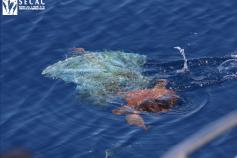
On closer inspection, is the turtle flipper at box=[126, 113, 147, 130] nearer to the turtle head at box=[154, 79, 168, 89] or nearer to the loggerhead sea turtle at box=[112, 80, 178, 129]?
the loggerhead sea turtle at box=[112, 80, 178, 129]

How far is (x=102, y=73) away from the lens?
41.0 feet

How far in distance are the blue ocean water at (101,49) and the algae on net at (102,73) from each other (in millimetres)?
252

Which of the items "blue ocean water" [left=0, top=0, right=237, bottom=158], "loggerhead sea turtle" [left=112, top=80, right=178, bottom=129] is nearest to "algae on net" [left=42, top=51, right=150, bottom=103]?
"blue ocean water" [left=0, top=0, right=237, bottom=158]

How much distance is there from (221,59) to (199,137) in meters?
10.8

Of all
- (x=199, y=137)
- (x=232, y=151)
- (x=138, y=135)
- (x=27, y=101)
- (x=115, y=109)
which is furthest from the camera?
(x=27, y=101)

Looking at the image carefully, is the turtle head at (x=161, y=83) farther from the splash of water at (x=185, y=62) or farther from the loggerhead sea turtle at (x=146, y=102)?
the splash of water at (x=185, y=62)

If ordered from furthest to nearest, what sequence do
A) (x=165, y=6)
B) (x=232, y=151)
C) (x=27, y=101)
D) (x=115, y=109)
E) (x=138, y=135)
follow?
(x=165, y=6), (x=27, y=101), (x=115, y=109), (x=138, y=135), (x=232, y=151)

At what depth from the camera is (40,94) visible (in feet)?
39.0

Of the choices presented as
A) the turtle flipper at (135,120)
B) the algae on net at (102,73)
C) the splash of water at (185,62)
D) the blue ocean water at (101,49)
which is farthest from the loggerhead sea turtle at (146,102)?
the splash of water at (185,62)

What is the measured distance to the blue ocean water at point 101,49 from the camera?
10.0m

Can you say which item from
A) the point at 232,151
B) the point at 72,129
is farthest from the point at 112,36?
the point at 232,151

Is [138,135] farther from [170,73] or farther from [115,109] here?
[170,73]

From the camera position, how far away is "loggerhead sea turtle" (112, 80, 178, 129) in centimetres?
1069

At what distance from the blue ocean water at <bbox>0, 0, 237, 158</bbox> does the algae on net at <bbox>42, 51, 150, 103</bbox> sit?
252 mm
